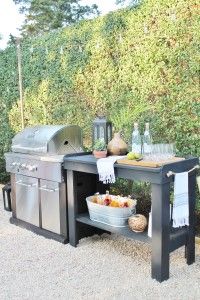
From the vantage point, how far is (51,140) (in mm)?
3516

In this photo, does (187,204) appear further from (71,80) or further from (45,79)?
(45,79)

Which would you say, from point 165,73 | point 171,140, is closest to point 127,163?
point 171,140

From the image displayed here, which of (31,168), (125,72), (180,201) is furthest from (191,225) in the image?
(125,72)

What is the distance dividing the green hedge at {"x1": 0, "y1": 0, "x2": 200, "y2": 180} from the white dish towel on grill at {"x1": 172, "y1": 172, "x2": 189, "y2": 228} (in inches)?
34.5

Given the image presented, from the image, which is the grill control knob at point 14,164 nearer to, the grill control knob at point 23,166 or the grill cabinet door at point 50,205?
the grill control knob at point 23,166

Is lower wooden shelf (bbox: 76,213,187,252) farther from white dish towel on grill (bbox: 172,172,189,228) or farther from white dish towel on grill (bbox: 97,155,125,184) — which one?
white dish towel on grill (bbox: 97,155,125,184)

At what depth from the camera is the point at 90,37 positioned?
4535mm

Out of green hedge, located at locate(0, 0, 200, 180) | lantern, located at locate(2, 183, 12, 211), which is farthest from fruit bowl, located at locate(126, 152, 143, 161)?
lantern, located at locate(2, 183, 12, 211)

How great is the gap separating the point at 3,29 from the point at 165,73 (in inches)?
374

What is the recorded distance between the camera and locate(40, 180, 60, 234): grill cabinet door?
3.50 meters

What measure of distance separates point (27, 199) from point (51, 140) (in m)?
0.80


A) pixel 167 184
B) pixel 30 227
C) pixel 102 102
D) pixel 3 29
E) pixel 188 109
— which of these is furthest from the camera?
pixel 3 29

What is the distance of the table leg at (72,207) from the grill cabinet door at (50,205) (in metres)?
0.16

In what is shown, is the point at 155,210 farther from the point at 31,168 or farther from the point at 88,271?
the point at 31,168
